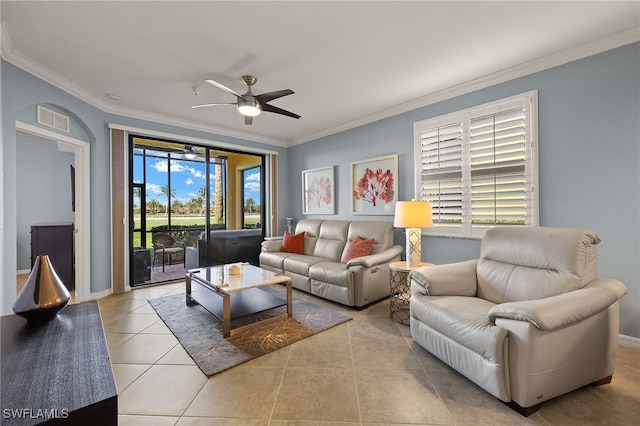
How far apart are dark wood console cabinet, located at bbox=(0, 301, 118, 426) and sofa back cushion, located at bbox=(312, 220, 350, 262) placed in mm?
3162

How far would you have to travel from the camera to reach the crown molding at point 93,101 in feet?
8.08

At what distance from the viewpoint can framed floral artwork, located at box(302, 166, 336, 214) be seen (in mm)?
4965

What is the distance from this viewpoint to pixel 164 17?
6.72 ft

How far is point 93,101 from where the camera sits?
353cm

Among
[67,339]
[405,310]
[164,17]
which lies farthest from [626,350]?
[164,17]

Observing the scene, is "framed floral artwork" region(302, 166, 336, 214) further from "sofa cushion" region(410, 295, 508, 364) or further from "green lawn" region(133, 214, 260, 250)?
"sofa cushion" region(410, 295, 508, 364)

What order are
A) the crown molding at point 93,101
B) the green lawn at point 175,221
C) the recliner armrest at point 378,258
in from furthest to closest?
1. the green lawn at point 175,221
2. the recliner armrest at point 378,258
3. the crown molding at point 93,101

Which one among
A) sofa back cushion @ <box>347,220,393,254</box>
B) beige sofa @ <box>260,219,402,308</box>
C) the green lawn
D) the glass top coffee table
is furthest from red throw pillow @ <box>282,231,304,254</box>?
the green lawn

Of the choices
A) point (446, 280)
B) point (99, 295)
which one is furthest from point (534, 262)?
point (99, 295)

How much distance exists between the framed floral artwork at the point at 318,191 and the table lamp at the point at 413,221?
2007 mm

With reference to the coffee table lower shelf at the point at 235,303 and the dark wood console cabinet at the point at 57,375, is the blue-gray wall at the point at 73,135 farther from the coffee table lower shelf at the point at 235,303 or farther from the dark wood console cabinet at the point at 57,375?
the dark wood console cabinet at the point at 57,375

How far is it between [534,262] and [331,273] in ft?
6.58
